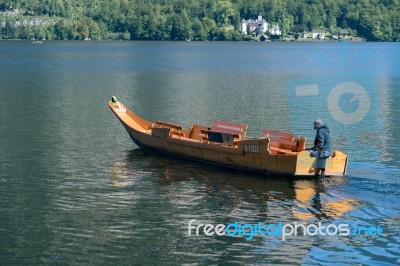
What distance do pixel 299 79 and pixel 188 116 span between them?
51185 mm

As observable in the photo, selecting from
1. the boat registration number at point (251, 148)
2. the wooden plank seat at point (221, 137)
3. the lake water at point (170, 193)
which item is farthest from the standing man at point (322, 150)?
the wooden plank seat at point (221, 137)

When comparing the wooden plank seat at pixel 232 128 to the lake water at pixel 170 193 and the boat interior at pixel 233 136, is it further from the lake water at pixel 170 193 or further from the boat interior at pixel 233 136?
the lake water at pixel 170 193

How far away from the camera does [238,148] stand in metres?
40.4

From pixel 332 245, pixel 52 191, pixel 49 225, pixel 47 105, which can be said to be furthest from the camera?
pixel 47 105

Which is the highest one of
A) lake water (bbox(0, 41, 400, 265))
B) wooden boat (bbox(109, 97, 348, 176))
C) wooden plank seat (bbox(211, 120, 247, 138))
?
wooden plank seat (bbox(211, 120, 247, 138))

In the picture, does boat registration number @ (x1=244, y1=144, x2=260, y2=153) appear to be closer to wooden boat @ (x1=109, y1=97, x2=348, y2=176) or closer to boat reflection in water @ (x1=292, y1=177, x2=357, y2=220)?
wooden boat @ (x1=109, y1=97, x2=348, y2=176)

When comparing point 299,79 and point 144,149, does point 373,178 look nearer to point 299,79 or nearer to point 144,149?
point 144,149

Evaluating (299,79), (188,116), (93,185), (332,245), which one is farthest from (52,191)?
(299,79)

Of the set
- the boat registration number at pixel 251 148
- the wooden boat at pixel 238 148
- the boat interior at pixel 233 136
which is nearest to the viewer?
the wooden boat at pixel 238 148

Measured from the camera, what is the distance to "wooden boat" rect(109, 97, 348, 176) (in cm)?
3822

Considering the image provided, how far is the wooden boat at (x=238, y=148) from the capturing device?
3822 cm

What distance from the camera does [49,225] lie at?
3091cm

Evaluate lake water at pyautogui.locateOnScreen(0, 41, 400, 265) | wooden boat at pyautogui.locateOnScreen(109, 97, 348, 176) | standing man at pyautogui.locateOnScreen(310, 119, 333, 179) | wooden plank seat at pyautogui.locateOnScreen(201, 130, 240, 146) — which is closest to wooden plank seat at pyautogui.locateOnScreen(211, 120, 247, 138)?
wooden boat at pyautogui.locateOnScreen(109, 97, 348, 176)

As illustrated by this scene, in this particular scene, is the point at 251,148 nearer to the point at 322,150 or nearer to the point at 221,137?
the point at 221,137
